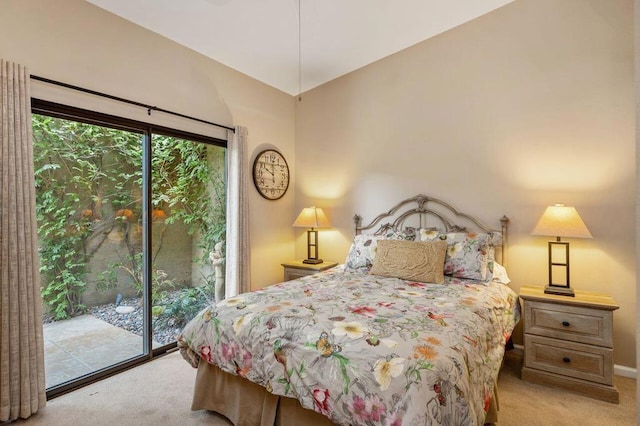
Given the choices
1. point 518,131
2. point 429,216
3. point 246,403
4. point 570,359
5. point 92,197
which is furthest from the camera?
point 429,216

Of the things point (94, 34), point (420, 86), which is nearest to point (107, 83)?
point (94, 34)

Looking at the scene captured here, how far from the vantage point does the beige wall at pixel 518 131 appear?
8.63 feet

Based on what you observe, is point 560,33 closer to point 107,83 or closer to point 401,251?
point 401,251

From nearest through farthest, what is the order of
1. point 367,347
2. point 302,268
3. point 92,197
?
1. point 367,347
2. point 92,197
3. point 302,268

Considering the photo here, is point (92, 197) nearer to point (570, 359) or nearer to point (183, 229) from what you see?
point (183, 229)

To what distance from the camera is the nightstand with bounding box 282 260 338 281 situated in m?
3.73

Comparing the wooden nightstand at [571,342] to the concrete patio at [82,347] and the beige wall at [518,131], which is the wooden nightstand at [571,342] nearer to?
the beige wall at [518,131]

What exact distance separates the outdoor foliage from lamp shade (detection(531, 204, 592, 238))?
3.23 meters

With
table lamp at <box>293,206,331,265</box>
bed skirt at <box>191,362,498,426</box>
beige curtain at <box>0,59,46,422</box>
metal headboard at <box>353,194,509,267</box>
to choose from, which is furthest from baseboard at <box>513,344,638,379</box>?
beige curtain at <box>0,59,46,422</box>

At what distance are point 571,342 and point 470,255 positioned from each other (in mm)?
899

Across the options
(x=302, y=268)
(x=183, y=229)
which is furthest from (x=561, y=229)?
(x=183, y=229)

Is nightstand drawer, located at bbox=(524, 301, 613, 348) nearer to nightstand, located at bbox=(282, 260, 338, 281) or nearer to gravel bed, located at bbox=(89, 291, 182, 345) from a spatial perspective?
nightstand, located at bbox=(282, 260, 338, 281)

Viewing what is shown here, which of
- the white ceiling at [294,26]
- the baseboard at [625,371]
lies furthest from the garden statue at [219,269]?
the baseboard at [625,371]

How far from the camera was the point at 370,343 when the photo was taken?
4.75 ft
